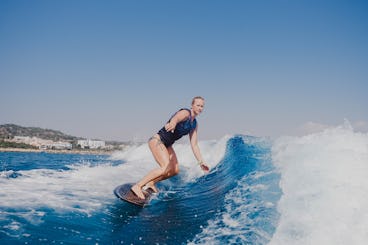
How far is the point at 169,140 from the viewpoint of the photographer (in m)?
6.90

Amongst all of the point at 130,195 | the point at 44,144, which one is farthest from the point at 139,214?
the point at 44,144

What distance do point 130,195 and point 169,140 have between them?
4.74 ft

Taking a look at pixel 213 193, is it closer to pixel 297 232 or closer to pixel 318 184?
pixel 318 184

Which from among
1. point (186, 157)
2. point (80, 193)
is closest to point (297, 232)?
point (80, 193)

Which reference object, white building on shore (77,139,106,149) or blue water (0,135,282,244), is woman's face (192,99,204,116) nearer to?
blue water (0,135,282,244)

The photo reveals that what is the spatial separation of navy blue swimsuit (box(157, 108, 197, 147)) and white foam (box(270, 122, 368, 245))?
2.12 m

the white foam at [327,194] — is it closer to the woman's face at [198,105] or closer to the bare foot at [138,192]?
the woman's face at [198,105]

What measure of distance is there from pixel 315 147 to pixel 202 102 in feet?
7.70

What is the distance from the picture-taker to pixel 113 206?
5875mm

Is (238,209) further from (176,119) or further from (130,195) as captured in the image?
(130,195)

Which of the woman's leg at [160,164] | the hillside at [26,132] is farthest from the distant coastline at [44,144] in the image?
the woman's leg at [160,164]

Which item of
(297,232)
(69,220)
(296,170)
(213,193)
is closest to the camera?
(297,232)

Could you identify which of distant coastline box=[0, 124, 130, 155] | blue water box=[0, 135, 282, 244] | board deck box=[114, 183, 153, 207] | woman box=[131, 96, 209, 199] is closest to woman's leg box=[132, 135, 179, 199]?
woman box=[131, 96, 209, 199]

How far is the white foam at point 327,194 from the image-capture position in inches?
132
